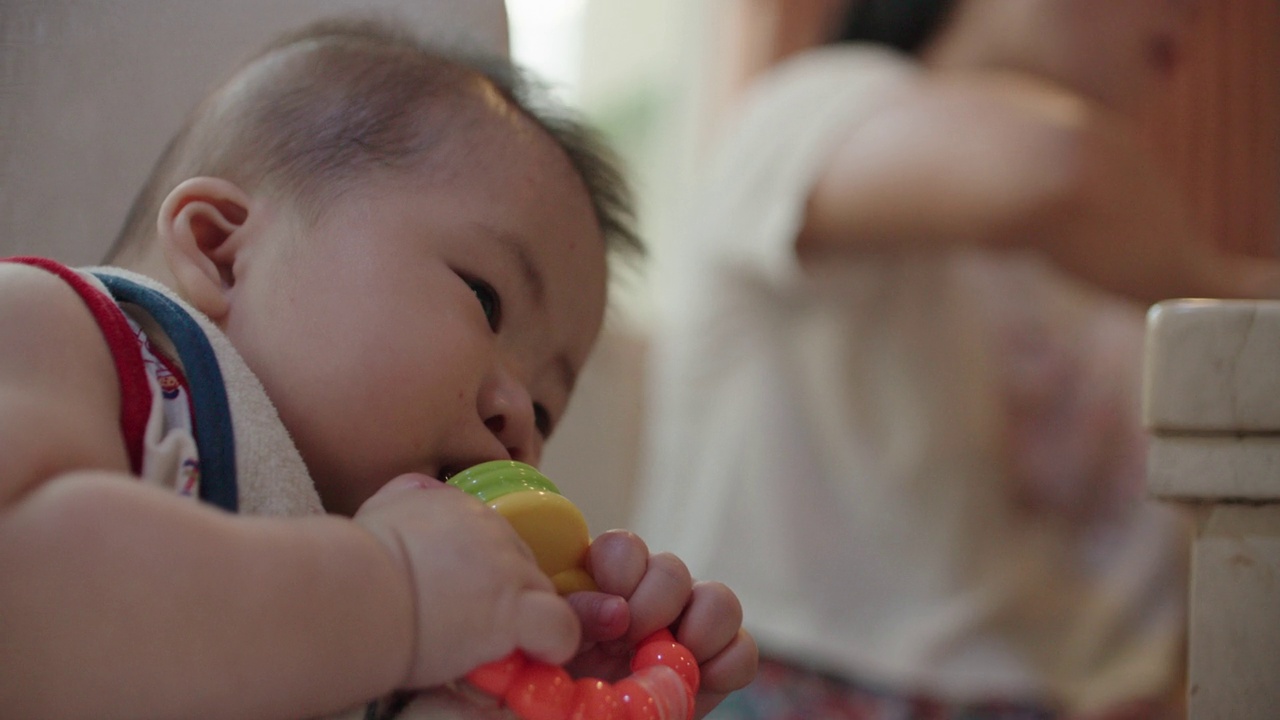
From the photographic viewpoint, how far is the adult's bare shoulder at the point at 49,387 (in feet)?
0.95

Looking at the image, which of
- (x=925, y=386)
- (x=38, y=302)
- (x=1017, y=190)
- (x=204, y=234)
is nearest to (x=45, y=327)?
(x=38, y=302)

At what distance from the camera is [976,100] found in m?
1.08

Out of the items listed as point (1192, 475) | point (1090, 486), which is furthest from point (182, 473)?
point (1090, 486)

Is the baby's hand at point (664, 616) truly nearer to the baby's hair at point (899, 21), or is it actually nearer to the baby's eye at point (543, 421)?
the baby's eye at point (543, 421)

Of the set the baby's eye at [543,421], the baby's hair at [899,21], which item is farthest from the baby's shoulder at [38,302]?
the baby's hair at [899,21]

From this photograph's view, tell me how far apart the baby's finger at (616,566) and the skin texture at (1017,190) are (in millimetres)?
731

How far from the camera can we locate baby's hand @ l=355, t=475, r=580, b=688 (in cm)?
31

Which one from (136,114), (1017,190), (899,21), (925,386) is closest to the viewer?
(136,114)

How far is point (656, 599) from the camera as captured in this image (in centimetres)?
39

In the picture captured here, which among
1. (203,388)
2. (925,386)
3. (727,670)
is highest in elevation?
(203,388)

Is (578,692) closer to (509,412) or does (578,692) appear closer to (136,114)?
(509,412)

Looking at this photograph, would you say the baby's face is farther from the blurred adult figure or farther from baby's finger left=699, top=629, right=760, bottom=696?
the blurred adult figure

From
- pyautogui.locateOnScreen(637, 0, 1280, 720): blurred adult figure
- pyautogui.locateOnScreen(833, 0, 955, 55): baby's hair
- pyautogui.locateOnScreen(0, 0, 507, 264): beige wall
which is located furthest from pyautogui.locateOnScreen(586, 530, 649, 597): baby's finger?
pyautogui.locateOnScreen(833, 0, 955, 55): baby's hair

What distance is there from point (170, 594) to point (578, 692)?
0.42 feet
